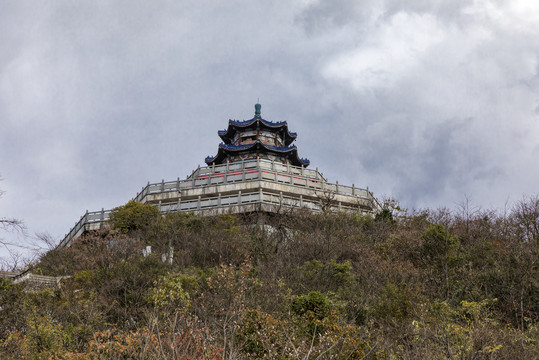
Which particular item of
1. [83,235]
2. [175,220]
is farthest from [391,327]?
[83,235]

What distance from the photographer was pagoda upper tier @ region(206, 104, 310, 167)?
4791 centimetres

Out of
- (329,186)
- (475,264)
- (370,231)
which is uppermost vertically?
(329,186)

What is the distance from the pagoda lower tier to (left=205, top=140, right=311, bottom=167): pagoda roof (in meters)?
8.43

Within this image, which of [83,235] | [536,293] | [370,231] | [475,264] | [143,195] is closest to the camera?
[536,293]

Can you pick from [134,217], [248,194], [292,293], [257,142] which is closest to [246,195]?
[248,194]

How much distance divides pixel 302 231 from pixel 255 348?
16.6m

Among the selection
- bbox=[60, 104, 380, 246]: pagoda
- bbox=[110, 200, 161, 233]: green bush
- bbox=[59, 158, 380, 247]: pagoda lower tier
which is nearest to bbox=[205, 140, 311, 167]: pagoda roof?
bbox=[60, 104, 380, 246]: pagoda

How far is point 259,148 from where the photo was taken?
4781cm

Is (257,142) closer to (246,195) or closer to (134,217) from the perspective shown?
(246,195)

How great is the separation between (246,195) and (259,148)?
1507cm

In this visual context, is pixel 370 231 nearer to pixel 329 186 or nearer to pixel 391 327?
pixel 329 186

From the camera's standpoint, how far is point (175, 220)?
28500mm

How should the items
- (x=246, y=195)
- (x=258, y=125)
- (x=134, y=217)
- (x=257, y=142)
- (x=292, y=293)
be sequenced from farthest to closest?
1. (x=258, y=125)
2. (x=257, y=142)
3. (x=246, y=195)
4. (x=134, y=217)
5. (x=292, y=293)

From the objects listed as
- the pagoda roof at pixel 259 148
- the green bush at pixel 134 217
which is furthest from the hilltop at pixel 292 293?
the pagoda roof at pixel 259 148
